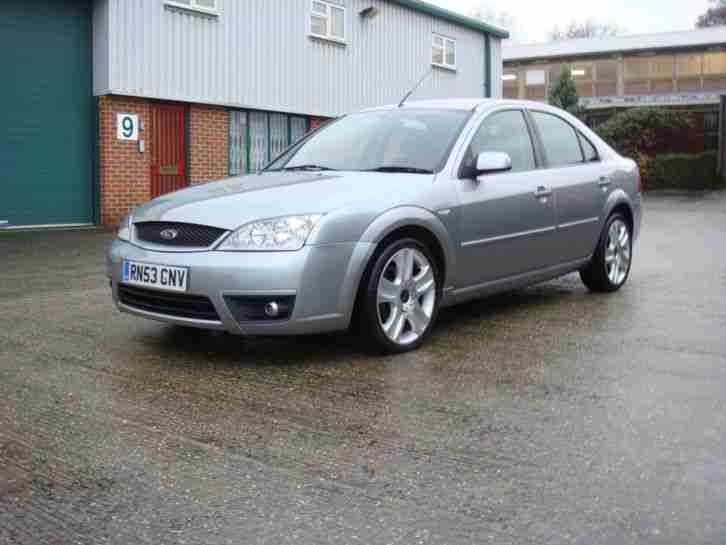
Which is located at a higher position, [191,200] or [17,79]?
[17,79]

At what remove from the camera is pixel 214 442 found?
370 centimetres

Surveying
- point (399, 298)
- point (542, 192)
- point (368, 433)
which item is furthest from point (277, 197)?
point (542, 192)

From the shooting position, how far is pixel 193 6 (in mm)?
17438

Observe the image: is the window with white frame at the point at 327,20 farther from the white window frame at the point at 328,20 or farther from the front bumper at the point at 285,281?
the front bumper at the point at 285,281

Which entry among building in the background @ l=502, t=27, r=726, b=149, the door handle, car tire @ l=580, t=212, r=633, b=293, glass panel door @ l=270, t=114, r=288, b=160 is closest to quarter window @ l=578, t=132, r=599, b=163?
car tire @ l=580, t=212, r=633, b=293

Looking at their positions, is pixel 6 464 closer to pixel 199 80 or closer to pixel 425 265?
pixel 425 265

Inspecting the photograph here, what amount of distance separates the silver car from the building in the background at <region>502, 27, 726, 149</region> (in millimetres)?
35170

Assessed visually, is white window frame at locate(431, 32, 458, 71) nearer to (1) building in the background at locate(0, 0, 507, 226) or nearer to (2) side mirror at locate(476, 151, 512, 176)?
(1) building in the background at locate(0, 0, 507, 226)

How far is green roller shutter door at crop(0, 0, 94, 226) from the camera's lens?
14961mm

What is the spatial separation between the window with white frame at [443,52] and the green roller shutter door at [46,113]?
11.4 m

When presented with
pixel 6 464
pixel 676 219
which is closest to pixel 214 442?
pixel 6 464

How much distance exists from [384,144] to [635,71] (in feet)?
134

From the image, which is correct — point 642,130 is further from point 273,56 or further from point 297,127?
point 273,56

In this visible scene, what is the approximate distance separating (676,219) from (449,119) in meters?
12.8
